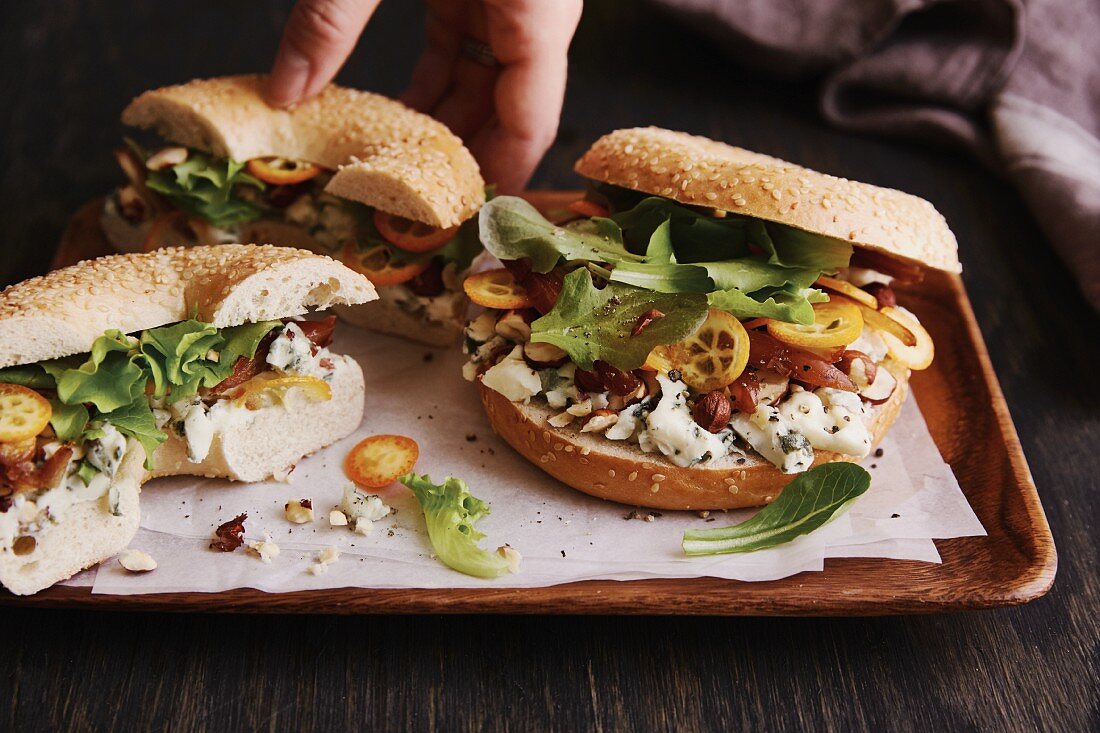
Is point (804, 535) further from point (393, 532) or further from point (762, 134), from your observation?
point (762, 134)

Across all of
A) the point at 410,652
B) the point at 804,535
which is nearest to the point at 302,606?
the point at 410,652

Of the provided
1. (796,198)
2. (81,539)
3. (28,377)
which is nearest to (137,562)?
(81,539)

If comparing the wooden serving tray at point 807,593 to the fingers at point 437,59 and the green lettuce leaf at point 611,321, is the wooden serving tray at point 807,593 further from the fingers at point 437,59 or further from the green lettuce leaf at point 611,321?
the fingers at point 437,59

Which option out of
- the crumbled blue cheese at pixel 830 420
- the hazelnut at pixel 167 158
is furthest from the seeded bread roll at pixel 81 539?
the crumbled blue cheese at pixel 830 420

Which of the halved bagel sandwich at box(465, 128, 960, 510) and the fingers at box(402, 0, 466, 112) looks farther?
the fingers at box(402, 0, 466, 112)

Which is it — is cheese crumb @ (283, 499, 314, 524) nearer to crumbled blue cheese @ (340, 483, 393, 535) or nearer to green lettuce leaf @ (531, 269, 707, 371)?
crumbled blue cheese @ (340, 483, 393, 535)

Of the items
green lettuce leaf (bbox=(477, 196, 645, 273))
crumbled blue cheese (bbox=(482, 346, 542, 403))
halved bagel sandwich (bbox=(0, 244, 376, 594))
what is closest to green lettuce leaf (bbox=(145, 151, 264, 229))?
halved bagel sandwich (bbox=(0, 244, 376, 594))
